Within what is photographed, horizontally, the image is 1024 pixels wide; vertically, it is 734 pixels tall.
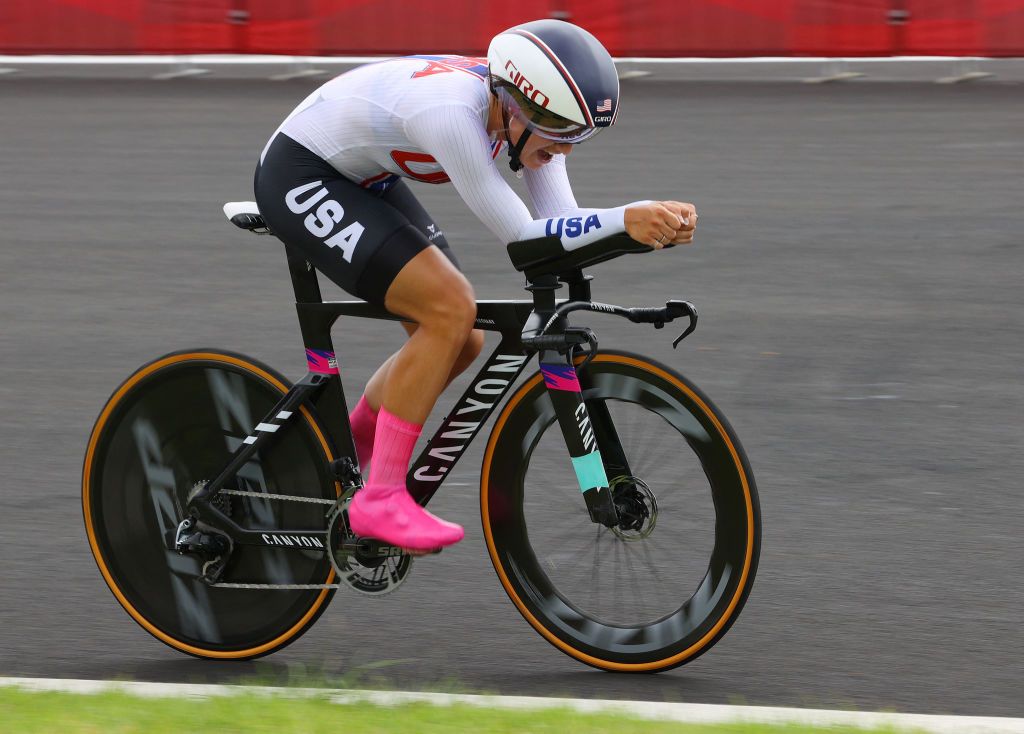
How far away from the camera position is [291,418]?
4.73 meters

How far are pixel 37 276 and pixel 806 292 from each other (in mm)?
4264

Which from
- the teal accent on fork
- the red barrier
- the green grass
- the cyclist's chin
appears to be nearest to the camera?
the green grass

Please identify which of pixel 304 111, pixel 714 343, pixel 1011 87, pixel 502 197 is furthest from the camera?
pixel 1011 87

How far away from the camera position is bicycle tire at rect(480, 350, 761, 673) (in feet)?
14.6

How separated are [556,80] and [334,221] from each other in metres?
0.76

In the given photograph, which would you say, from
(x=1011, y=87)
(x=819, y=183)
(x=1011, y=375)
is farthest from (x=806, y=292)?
(x=1011, y=87)

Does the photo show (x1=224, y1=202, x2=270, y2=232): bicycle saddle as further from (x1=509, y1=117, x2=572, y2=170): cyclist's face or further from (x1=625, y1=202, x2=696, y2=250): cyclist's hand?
(x1=625, y1=202, x2=696, y2=250): cyclist's hand

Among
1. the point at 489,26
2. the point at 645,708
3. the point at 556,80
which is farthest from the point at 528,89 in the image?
the point at 489,26

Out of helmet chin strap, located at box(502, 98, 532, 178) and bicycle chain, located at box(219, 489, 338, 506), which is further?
bicycle chain, located at box(219, 489, 338, 506)

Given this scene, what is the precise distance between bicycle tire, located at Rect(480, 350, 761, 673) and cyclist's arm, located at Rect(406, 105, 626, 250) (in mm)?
438

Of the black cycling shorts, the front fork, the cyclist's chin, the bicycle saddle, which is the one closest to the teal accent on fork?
the front fork

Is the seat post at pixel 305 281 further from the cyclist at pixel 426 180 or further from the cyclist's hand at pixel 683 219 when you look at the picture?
the cyclist's hand at pixel 683 219

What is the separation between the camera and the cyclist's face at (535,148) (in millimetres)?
4277

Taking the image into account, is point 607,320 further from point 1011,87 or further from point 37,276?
point 1011,87
